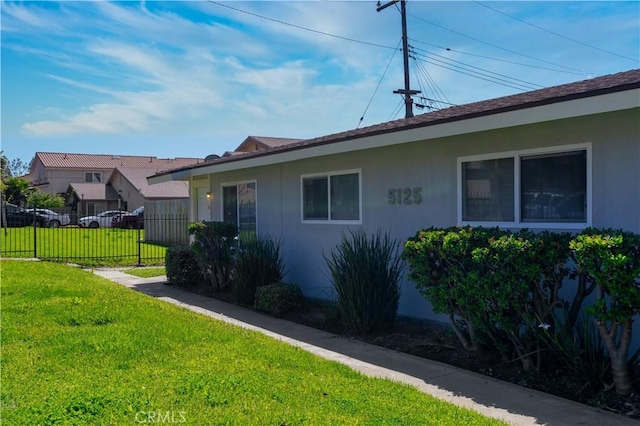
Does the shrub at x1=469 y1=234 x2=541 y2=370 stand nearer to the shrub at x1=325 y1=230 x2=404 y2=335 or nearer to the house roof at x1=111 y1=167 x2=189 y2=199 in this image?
the shrub at x1=325 y1=230 x2=404 y2=335

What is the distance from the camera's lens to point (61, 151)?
A: 58.0 meters

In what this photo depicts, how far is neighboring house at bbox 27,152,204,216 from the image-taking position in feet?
144

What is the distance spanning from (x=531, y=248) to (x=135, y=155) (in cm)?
6091

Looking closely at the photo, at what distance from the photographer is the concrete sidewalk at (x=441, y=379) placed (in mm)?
4469

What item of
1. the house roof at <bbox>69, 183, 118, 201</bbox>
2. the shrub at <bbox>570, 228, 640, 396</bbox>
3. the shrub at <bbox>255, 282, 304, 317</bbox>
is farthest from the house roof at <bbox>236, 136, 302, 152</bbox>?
the shrub at <bbox>570, 228, 640, 396</bbox>

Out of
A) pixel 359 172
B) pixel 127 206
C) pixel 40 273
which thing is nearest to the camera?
pixel 359 172

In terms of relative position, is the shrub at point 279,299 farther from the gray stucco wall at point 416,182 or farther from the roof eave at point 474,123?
the roof eave at point 474,123

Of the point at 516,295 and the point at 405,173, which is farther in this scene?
the point at 405,173

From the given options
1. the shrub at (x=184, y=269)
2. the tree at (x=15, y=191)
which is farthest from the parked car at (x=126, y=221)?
the shrub at (x=184, y=269)

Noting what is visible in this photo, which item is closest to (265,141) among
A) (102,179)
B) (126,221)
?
(126,221)

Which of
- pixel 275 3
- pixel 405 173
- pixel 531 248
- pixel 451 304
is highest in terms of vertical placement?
pixel 275 3

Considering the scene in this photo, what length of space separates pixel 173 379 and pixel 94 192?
156 ft

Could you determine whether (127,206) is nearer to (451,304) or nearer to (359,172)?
(359,172)

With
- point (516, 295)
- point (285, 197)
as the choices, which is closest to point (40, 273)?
point (285, 197)
